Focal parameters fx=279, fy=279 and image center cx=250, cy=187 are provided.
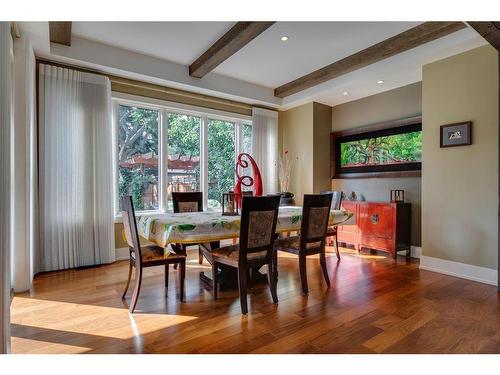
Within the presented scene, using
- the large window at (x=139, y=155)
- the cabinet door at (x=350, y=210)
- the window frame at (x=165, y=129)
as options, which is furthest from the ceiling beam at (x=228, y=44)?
the cabinet door at (x=350, y=210)

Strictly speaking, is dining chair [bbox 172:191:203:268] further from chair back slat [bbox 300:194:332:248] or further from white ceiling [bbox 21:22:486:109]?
white ceiling [bbox 21:22:486:109]

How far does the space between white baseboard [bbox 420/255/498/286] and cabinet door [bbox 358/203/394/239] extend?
23.2 inches

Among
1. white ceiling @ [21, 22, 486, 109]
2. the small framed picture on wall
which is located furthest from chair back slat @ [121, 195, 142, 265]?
the small framed picture on wall

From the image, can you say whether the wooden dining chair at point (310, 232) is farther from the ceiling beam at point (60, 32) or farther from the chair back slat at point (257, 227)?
the ceiling beam at point (60, 32)

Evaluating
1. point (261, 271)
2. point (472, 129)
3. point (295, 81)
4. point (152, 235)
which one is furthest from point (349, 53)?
point (152, 235)

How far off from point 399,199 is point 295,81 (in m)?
2.57

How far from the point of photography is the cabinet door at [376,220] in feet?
13.1

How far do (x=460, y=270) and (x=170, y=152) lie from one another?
14.0ft

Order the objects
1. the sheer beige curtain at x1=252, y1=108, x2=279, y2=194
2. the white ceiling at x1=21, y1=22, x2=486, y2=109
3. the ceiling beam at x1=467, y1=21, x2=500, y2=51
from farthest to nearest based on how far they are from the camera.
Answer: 1. the sheer beige curtain at x1=252, y1=108, x2=279, y2=194
2. the white ceiling at x1=21, y1=22, x2=486, y2=109
3. the ceiling beam at x1=467, y1=21, x2=500, y2=51

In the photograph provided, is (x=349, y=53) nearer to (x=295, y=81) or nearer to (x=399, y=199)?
(x=295, y=81)

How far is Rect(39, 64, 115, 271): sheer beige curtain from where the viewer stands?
11.2 feet

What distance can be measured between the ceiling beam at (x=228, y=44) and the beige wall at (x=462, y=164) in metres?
2.25

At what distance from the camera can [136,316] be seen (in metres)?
2.25
